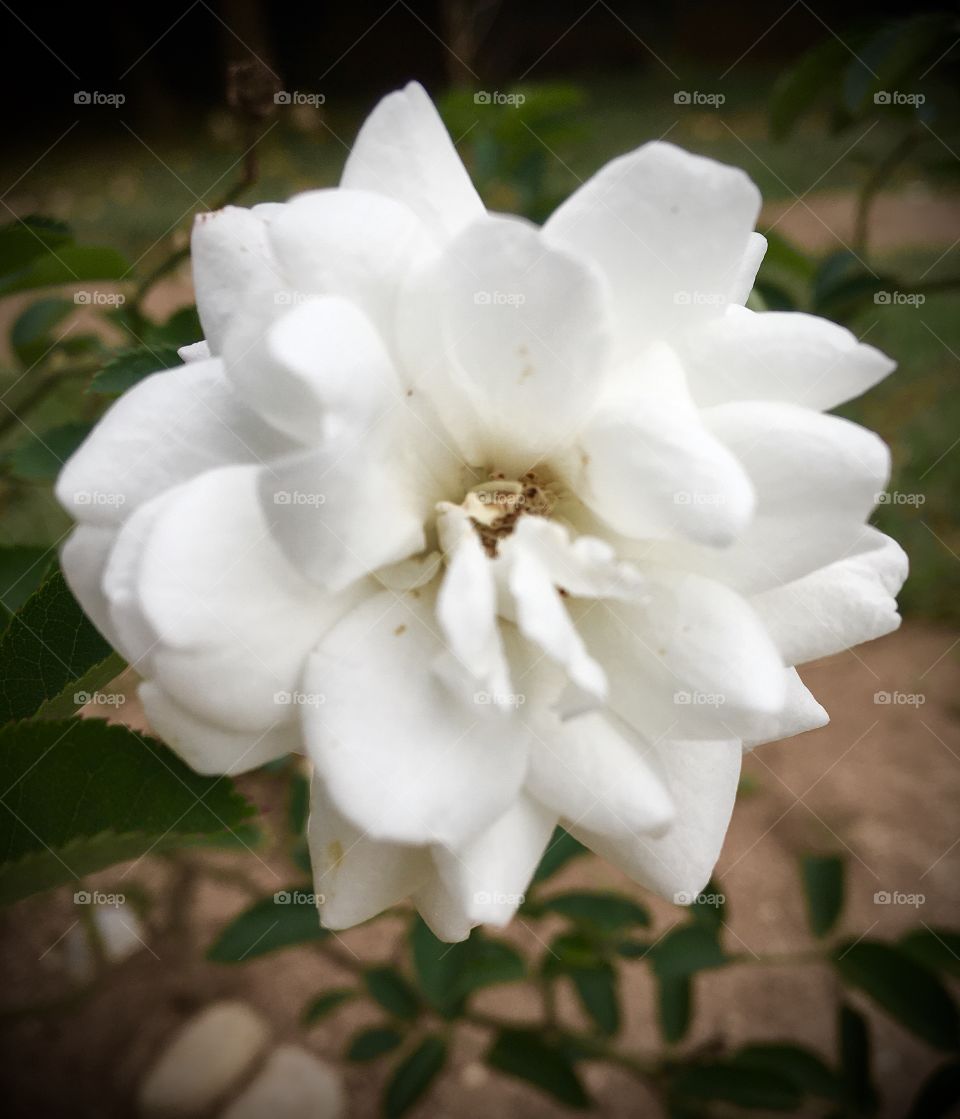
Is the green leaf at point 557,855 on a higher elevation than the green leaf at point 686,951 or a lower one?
higher

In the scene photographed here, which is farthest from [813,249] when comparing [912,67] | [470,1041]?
[470,1041]

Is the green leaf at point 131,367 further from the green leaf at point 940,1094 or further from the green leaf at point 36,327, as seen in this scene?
the green leaf at point 940,1094

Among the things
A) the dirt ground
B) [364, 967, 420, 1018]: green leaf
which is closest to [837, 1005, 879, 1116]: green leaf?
the dirt ground

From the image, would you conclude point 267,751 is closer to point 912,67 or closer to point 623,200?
point 623,200

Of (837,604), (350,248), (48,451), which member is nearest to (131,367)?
(48,451)

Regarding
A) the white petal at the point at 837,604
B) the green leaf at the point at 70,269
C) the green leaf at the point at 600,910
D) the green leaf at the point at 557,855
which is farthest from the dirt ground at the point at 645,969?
the white petal at the point at 837,604

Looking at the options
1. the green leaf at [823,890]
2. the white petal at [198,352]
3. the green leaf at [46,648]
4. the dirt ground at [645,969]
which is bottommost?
the dirt ground at [645,969]
